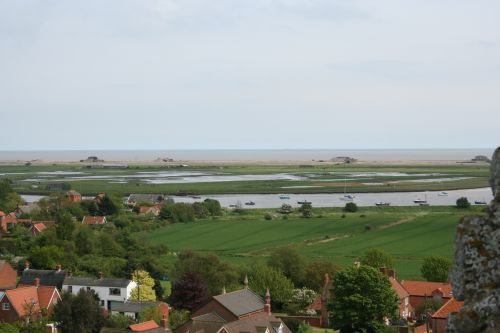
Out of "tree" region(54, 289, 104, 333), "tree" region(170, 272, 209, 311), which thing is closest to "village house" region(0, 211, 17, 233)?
"tree" region(170, 272, 209, 311)

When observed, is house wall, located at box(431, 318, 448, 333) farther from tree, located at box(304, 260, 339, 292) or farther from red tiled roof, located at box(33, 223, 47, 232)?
red tiled roof, located at box(33, 223, 47, 232)

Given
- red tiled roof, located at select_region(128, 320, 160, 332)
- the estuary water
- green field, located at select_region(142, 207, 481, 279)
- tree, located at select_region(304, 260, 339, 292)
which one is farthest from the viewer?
the estuary water

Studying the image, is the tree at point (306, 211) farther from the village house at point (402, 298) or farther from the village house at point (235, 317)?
the village house at point (235, 317)

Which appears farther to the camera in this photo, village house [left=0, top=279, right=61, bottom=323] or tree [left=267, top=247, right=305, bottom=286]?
tree [left=267, top=247, right=305, bottom=286]

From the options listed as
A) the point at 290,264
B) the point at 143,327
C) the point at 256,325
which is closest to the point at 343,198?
the point at 290,264

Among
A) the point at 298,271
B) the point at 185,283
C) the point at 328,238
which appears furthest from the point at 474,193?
the point at 185,283

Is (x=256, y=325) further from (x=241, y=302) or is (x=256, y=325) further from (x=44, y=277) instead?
(x=44, y=277)
